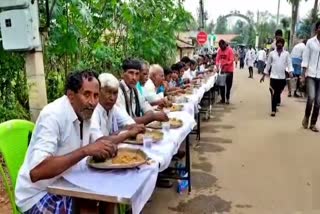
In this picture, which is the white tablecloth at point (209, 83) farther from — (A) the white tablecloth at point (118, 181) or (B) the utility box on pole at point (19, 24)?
(A) the white tablecloth at point (118, 181)

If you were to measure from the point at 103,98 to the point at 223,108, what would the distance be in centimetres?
710

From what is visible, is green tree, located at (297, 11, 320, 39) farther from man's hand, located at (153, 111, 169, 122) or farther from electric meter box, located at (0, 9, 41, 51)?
electric meter box, located at (0, 9, 41, 51)

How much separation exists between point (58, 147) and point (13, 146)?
41cm

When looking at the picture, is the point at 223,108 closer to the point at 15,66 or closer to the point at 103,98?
the point at 15,66

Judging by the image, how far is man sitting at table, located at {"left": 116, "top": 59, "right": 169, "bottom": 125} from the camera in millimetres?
3758

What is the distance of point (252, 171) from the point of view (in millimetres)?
4953

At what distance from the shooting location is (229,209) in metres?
3.86

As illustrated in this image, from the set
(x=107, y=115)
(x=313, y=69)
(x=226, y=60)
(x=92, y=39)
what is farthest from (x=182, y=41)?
(x=107, y=115)

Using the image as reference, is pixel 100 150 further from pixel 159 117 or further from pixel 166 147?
pixel 159 117

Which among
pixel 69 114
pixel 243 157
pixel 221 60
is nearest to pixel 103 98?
pixel 69 114

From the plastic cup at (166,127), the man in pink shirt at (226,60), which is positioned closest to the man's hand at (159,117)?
the plastic cup at (166,127)

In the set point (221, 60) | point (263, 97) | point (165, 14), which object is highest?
point (165, 14)

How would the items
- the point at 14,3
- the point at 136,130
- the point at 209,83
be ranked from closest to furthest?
the point at 136,130
the point at 14,3
the point at 209,83

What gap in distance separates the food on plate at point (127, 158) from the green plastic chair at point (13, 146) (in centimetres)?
64
